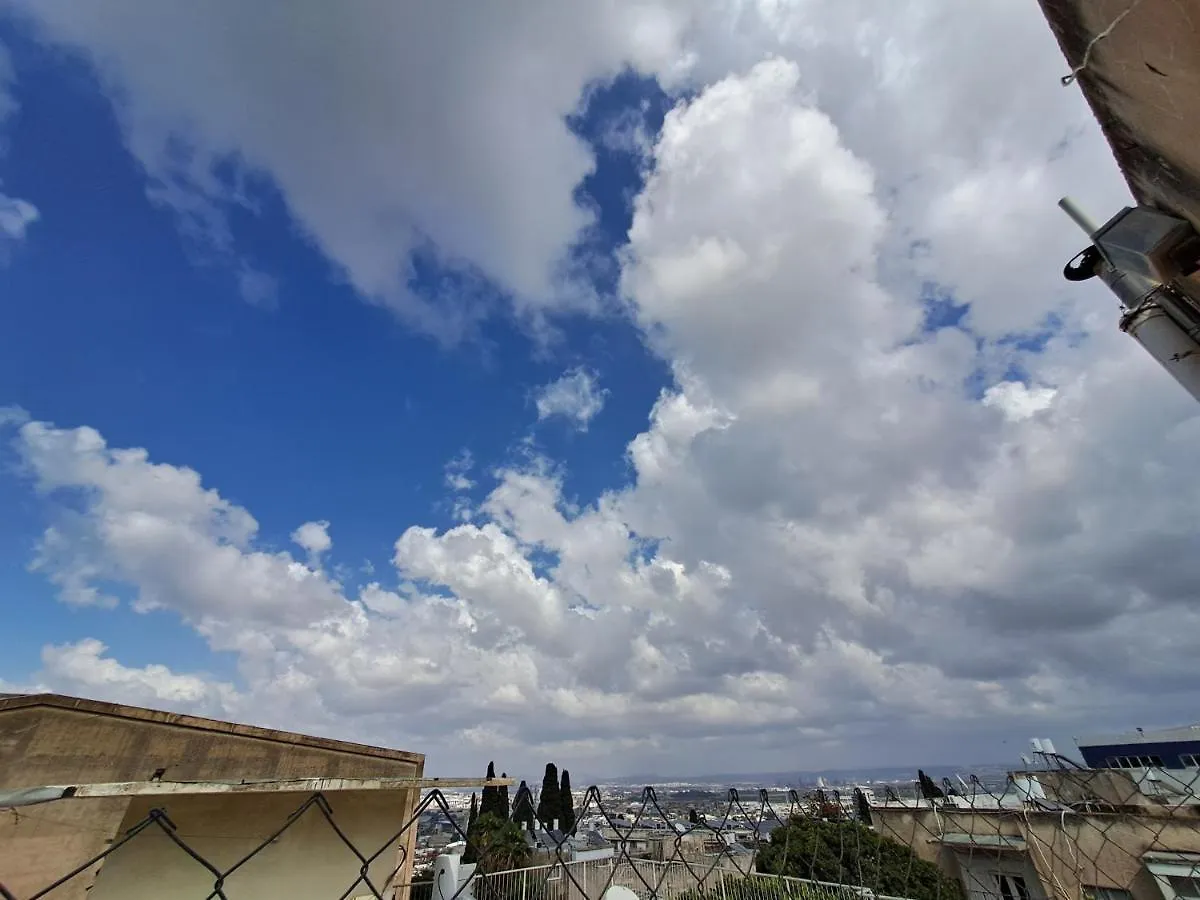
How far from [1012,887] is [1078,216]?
645 inches

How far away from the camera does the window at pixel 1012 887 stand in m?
12.5

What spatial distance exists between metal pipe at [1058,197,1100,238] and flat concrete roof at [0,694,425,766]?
33.1 ft

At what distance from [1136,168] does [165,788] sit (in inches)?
191

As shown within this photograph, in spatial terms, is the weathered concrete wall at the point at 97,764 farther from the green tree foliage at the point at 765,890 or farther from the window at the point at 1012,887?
the window at the point at 1012,887

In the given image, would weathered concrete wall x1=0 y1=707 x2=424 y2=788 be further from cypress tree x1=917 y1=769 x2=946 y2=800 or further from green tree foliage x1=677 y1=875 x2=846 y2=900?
cypress tree x1=917 y1=769 x2=946 y2=800

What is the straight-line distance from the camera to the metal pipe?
3.25 metres

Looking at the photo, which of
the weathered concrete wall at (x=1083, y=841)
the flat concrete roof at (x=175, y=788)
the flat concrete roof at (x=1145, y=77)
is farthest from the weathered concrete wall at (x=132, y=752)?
the weathered concrete wall at (x=1083, y=841)

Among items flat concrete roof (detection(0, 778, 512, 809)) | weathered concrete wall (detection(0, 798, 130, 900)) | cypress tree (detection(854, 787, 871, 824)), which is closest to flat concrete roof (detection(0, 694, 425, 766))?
weathered concrete wall (detection(0, 798, 130, 900))

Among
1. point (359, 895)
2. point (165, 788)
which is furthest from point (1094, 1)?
point (359, 895)

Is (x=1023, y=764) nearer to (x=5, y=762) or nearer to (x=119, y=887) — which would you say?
(x=119, y=887)

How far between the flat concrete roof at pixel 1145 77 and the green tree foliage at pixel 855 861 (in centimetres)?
1410

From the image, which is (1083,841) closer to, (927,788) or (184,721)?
(927,788)

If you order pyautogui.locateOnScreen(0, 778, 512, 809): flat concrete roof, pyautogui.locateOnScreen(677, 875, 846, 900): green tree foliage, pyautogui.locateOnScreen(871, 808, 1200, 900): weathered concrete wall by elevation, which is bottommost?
pyautogui.locateOnScreen(677, 875, 846, 900): green tree foliage

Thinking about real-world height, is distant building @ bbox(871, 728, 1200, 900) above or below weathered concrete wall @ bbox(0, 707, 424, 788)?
below
